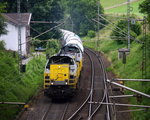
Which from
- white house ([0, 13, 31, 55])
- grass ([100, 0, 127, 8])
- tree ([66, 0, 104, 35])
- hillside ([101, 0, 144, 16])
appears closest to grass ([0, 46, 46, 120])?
white house ([0, 13, 31, 55])

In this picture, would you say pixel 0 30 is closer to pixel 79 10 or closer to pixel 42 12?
pixel 42 12

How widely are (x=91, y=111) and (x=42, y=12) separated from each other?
79.9 ft

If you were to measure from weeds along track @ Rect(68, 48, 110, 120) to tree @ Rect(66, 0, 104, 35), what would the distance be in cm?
2751

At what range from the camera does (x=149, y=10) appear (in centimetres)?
2039

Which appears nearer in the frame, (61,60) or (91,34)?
(61,60)

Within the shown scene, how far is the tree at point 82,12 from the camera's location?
196ft

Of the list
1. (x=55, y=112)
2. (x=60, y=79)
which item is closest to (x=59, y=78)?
(x=60, y=79)

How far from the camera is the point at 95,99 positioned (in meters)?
21.6

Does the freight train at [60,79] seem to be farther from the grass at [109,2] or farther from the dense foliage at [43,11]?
the grass at [109,2]

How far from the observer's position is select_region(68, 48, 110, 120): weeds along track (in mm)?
17734

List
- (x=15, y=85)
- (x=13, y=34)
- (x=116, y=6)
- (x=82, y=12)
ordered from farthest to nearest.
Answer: (x=116, y=6) < (x=82, y=12) < (x=13, y=34) < (x=15, y=85)

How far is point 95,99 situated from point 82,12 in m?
41.3

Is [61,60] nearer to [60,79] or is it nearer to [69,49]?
[60,79]

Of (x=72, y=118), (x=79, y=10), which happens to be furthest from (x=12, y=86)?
(x=79, y=10)
